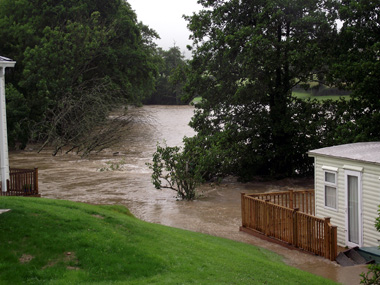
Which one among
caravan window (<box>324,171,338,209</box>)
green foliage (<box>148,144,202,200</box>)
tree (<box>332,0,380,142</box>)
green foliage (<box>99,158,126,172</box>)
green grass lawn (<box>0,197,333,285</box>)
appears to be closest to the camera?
green grass lawn (<box>0,197,333,285</box>)

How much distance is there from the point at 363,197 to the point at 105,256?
7533mm

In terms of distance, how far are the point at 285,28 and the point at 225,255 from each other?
1870cm

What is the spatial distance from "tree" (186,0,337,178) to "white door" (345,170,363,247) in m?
11.6

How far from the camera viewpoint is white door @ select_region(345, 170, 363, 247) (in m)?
12.8

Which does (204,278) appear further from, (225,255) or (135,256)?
(225,255)

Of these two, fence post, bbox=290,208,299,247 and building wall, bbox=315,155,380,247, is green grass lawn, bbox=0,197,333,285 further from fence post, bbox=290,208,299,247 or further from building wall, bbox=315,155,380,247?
building wall, bbox=315,155,380,247

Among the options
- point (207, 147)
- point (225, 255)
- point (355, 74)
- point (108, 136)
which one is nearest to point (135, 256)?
point (225, 255)

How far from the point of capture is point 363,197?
12742mm

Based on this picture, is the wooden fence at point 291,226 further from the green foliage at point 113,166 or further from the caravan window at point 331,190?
the green foliage at point 113,166

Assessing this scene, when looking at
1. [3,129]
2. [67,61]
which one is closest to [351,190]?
[3,129]

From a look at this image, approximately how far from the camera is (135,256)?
29.5 feet

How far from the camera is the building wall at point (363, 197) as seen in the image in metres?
12.4

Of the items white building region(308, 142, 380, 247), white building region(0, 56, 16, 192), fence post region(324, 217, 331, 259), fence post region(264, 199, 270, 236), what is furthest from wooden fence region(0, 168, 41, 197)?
fence post region(324, 217, 331, 259)

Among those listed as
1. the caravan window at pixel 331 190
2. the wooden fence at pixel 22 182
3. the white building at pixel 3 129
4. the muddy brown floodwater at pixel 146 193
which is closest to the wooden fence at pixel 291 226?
the muddy brown floodwater at pixel 146 193
